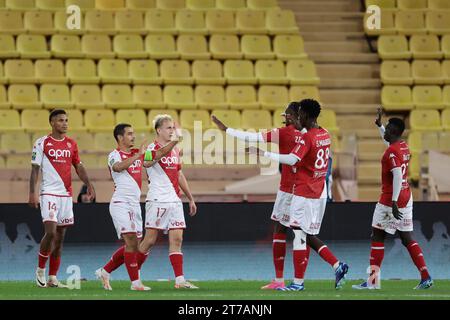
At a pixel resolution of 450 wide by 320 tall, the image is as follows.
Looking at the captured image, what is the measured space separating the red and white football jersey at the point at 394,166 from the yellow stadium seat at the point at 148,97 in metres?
8.10

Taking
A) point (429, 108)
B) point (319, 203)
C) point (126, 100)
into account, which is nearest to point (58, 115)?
point (319, 203)

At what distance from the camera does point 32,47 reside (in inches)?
803

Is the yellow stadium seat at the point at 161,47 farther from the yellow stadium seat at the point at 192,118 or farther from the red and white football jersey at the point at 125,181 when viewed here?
the red and white football jersey at the point at 125,181

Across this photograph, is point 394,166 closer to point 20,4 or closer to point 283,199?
point 283,199

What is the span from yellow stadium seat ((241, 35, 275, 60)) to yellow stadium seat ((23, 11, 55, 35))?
11.5ft

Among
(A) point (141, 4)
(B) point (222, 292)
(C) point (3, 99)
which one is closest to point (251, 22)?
(A) point (141, 4)

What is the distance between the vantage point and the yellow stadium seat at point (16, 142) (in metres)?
16.7

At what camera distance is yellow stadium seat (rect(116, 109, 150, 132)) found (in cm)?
1894

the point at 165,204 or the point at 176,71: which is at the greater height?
the point at 176,71

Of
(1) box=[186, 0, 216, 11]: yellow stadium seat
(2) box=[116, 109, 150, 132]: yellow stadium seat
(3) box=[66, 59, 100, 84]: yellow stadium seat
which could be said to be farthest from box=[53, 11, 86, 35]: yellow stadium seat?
(2) box=[116, 109, 150, 132]: yellow stadium seat

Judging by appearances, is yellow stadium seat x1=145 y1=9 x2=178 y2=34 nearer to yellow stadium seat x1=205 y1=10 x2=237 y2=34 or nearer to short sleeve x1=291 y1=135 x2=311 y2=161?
yellow stadium seat x1=205 y1=10 x2=237 y2=34

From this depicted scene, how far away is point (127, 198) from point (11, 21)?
9.92m

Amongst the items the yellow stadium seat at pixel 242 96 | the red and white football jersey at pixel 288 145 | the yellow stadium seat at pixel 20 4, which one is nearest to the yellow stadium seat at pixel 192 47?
the yellow stadium seat at pixel 242 96
